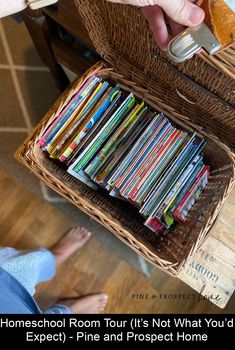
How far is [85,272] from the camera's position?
139 cm

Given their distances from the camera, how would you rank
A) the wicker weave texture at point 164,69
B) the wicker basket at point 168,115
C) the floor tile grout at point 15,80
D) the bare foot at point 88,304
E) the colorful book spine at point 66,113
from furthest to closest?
the floor tile grout at point 15,80 < the bare foot at point 88,304 < the colorful book spine at point 66,113 < the wicker basket at point 168,115 < the wicker weave texture at point 164,69

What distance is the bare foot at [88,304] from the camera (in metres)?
1.33

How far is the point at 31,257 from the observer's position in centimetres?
116

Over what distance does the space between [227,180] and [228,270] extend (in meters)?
0.26

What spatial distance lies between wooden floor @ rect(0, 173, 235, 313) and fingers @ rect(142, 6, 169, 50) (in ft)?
2.88

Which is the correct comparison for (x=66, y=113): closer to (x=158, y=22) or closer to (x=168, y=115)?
(x=168, y=115)

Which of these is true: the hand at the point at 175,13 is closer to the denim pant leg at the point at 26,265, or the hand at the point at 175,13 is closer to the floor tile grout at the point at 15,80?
→ the denim pant leg at the point at 26,265

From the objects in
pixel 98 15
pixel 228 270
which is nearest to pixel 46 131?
pixel 98 15

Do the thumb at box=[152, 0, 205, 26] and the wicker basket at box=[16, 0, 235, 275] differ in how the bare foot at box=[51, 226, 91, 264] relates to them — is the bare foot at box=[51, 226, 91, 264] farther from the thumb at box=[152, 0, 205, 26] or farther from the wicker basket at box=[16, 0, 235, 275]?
the thumb at box=[152, 0, 205, 26]

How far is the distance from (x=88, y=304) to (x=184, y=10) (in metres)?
1.04

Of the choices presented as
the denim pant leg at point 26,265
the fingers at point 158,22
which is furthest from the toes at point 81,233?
the fingers at point 158,22
